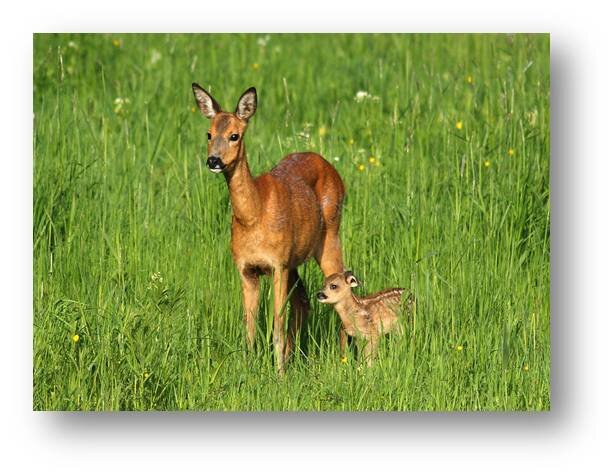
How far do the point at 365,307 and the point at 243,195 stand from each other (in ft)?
2.71

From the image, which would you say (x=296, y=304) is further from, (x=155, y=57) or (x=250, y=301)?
(x=155, y=57)

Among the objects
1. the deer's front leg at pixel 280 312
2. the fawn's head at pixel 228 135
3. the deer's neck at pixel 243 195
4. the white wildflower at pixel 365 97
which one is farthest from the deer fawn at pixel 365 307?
the white wildflower at pixel 365 97

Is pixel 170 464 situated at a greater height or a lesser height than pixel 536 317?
lesser

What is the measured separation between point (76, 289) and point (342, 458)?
1.47m

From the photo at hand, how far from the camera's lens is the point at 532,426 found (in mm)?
9297

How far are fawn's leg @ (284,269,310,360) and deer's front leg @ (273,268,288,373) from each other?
0.23 metres

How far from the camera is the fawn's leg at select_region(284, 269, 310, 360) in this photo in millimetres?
Answer: 9680

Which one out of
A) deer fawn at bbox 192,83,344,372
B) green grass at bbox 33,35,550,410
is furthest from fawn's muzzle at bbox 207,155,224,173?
green grass at bbox 33,35,550,410

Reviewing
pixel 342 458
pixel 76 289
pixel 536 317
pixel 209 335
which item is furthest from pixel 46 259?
pixel 536 317

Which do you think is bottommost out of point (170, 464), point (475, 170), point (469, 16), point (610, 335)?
point (170, 464)

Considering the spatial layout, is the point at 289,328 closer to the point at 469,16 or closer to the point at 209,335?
the point at 209,335

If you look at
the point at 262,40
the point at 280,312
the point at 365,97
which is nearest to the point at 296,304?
the point at 280,312

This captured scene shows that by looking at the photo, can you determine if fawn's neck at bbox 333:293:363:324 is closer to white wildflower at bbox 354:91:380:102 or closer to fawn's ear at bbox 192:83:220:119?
fawn's ear at bbox 192:83:220:119

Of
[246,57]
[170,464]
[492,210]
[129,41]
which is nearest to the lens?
[170,464]
